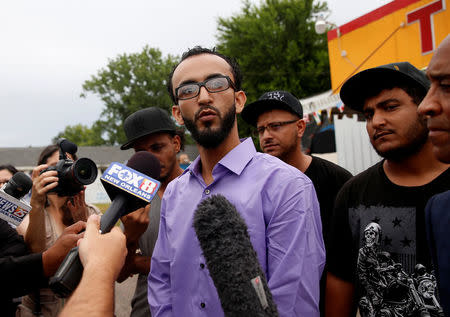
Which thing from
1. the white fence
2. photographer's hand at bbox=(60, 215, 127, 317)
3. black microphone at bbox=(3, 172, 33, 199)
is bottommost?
the white fence

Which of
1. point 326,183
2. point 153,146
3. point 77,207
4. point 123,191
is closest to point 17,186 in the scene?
point 77,207

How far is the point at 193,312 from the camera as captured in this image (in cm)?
162

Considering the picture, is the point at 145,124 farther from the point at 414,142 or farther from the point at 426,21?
the point at 426,21

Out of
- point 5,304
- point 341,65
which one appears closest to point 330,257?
point 5,304

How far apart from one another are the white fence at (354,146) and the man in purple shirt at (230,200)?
10287mm

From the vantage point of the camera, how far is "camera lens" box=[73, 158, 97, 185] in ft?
6.68

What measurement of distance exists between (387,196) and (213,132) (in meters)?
0.93

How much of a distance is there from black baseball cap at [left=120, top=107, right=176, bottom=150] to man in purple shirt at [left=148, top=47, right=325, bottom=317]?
2.91 feet

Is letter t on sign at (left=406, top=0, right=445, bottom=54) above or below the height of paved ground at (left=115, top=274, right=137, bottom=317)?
above

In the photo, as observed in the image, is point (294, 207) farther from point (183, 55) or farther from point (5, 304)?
point (5, 304)

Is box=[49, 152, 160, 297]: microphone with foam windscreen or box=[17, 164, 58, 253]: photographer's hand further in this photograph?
box=[17, 164, 58, 253]: photographer's hand

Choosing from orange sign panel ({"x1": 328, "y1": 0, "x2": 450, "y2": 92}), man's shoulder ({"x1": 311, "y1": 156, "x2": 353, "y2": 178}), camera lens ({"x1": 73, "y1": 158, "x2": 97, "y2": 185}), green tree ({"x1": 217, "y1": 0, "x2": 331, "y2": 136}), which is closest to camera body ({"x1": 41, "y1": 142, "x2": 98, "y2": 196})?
camera lens ({"x1": 73, "y1": 158, "x2": 97, "y2": 185})

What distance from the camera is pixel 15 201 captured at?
2.34m

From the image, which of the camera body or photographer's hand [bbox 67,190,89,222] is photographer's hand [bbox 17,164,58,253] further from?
photographer's hand [bbox 67,190,89,222]
